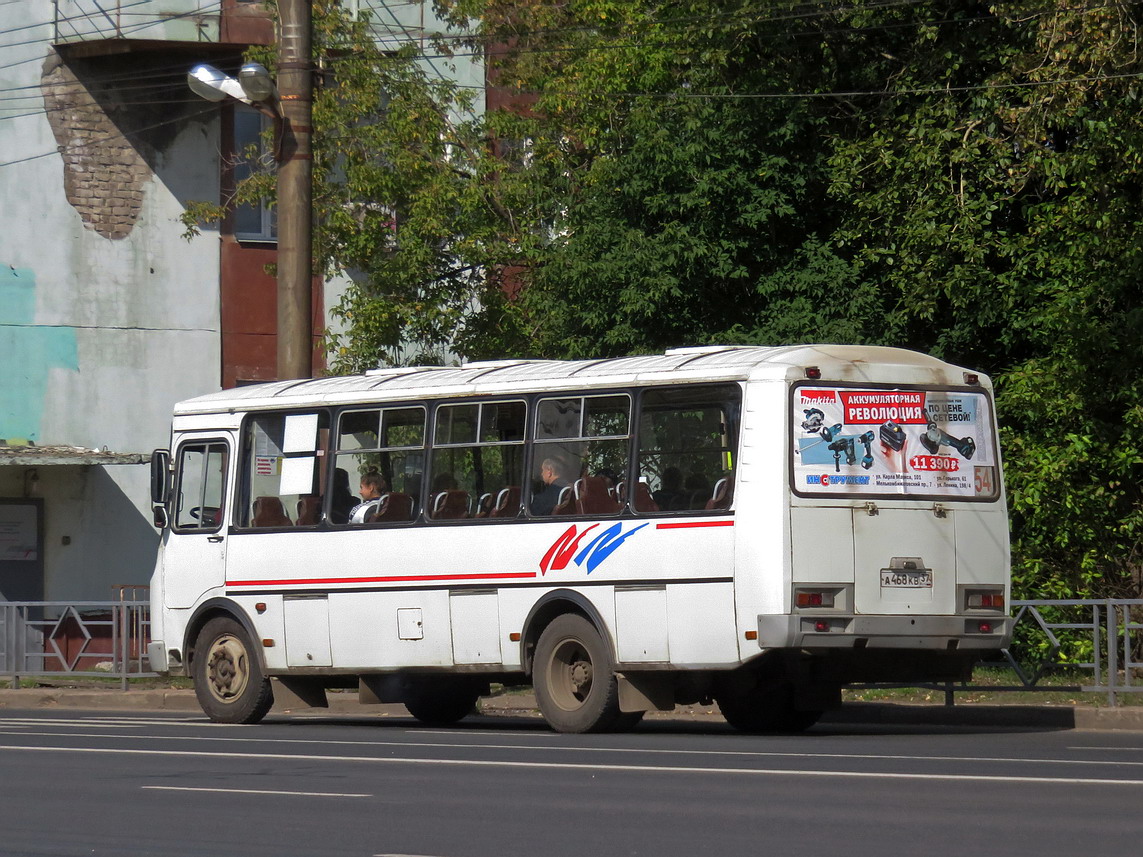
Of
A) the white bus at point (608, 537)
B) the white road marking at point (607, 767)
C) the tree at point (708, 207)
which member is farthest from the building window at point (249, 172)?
the white road marking at point (607, 767)

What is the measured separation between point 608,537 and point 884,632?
2155 mm

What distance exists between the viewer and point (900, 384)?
15.1 m

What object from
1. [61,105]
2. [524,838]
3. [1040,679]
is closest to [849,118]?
[1040,679]

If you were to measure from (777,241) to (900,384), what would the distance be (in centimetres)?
970

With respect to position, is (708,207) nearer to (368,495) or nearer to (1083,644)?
(368,495)

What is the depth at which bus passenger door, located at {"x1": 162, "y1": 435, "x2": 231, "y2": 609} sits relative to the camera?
18375 mm

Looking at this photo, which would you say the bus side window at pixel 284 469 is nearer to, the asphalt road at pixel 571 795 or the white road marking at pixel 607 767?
the asphalt road at pixel 571 795

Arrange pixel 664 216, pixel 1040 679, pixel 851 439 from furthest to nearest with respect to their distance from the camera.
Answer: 1. pixel 664 216
2. pixel 1040 679
3. pixel 851 439

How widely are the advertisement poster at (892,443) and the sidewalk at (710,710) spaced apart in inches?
85.9

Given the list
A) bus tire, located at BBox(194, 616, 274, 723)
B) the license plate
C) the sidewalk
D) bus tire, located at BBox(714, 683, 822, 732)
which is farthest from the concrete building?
the license plate

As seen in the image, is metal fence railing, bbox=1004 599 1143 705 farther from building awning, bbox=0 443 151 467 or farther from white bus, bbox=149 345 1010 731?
building awning, bbox=0 443 151 467

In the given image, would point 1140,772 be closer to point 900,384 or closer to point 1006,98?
point 900,384

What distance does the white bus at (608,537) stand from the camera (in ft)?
48.1

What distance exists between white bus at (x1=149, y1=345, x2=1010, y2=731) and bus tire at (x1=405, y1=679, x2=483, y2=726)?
36mm
